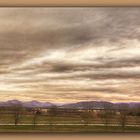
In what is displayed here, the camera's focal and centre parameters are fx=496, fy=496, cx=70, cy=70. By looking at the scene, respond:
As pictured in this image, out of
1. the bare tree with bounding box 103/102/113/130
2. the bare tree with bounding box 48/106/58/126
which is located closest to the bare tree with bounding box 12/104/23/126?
the bare tree with bounding box 48/106/58/126

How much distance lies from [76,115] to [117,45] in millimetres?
596

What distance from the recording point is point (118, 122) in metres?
3.62

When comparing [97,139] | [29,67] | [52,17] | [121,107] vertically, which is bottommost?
[97,139]

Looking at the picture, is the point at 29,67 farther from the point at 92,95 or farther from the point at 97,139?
the point at 97,139

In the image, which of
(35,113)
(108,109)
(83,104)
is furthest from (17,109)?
(108,109)

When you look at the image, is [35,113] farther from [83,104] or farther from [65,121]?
A: [83,104]

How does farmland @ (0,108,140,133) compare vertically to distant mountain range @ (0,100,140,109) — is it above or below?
below

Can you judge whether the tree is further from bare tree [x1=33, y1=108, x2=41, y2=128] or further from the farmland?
bare tree [x1=33, y1=108, x2=41, y2=128]

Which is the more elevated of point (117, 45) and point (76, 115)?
point (117, 45)

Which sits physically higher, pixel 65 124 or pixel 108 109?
pixel 108 109

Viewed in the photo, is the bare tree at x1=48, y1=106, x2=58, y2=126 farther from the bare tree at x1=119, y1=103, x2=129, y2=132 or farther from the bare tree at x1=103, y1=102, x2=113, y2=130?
the bare tree at x1=119, y1=103, x2=129, y2=132

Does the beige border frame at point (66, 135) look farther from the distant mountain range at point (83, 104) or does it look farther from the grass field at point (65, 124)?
the distant mountain range at point (83, 104)
